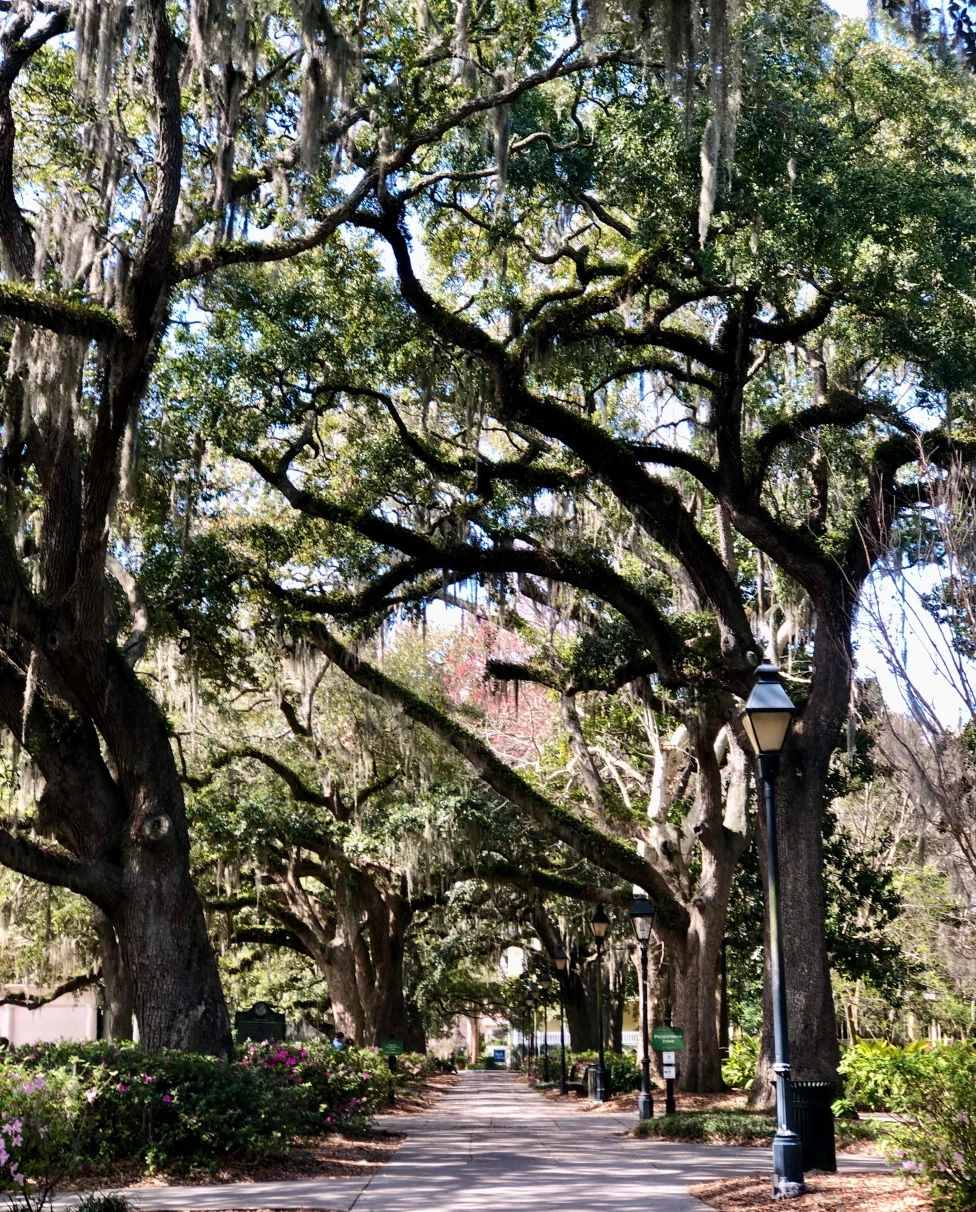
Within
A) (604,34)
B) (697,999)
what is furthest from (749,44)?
(697,999)

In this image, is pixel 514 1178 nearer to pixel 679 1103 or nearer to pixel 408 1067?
pixel 679 1103

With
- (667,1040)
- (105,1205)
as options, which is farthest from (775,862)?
(667,1040)

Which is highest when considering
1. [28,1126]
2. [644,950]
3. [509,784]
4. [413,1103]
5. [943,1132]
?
[509,784]

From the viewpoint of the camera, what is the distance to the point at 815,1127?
10.7 m

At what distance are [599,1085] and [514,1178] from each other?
14773 mm

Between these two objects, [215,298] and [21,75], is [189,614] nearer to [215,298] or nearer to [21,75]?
[215,298]

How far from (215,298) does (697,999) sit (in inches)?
519

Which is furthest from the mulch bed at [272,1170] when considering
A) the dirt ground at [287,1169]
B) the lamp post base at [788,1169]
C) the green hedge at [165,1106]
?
the lamp post base at [788,1169]

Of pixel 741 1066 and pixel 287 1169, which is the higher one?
pixel 287 1169

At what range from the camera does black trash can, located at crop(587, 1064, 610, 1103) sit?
2527cm

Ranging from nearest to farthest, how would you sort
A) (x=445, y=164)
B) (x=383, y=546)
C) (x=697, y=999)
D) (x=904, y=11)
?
(x=904, y=11) → (x=445, y=164) → (x=383, y=546) → (x=697, y=999)

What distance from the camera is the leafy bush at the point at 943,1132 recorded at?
299 inches

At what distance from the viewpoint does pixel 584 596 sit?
19094mm

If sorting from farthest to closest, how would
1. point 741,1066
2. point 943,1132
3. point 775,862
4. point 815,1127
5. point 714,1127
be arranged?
1. point 741,1066
2. point 714,1127
3. point 815,1127
4. point 775,862
5. point 943,1132
